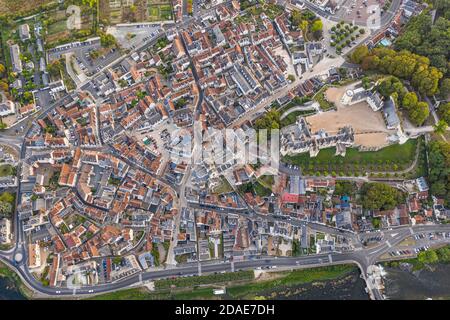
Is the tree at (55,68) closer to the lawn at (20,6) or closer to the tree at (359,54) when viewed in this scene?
the lawn at (20,6)

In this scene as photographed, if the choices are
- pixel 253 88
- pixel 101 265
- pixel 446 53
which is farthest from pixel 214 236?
pixel 446 53

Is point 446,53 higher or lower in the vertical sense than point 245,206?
higher

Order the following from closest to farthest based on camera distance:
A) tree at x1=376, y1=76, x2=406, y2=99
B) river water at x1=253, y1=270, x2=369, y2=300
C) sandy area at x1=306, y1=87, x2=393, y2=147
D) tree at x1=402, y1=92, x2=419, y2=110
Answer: river water at x1=253, y1=270, x2=369, y2=300 → tree at x1=402, y1=92, x2=419, y2=110 → sandy area at x1=306, y1=87, x2=393, y2=147 → tree at x1=376, y1=76, x2=406, y2=99

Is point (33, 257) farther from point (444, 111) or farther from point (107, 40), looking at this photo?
point (444, 111)

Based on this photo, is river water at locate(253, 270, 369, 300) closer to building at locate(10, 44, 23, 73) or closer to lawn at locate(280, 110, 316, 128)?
lawn at locate(280, 110, 316, 128)

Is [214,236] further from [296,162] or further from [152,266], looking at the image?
[296,162]

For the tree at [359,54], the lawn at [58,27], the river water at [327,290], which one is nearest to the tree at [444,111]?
the tree at [359,54]

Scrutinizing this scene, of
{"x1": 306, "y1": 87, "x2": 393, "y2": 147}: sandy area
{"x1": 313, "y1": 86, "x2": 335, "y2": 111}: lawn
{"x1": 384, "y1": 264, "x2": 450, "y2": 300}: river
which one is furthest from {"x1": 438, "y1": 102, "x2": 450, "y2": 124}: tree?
{"x1": 384, "y1": 264, "x2": 450, "y2": 300}: river
